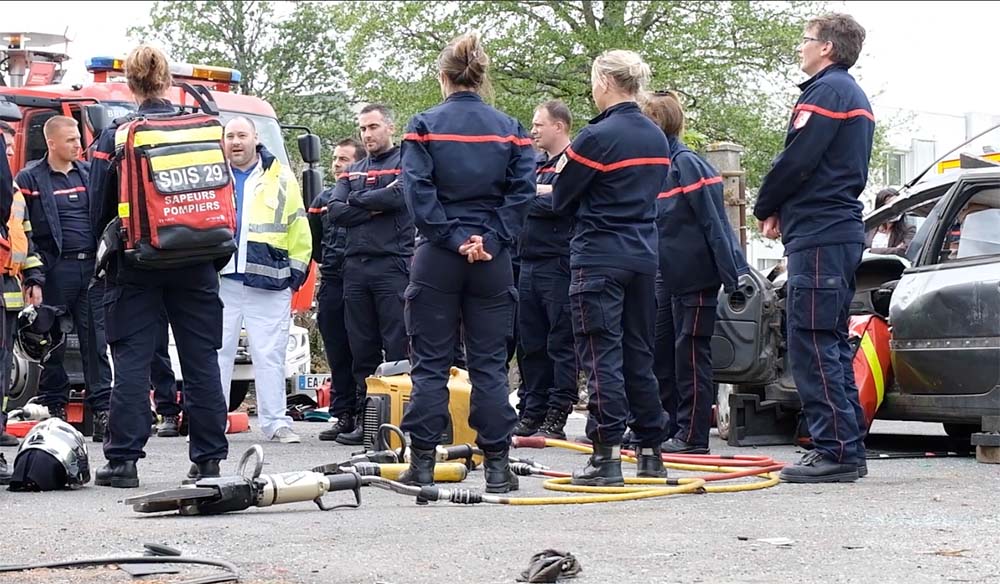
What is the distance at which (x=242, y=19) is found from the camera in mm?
33625

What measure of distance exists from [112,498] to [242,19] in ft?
91.0

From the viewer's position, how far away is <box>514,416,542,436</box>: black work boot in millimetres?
10234

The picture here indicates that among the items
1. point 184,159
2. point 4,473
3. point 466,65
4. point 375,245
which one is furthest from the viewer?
point 375,245

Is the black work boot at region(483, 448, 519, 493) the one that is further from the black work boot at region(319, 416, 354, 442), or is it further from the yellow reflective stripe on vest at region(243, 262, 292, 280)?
the black work boot at region(319, 416, 354, 442)

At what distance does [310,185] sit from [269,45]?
2232 cm

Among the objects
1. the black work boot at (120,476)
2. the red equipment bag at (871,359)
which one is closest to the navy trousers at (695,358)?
the red equipment bag at (871,359)

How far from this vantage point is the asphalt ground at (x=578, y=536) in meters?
4.85

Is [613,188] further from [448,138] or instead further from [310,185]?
[310,185]

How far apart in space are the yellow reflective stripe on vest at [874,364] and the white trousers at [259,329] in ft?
12.4

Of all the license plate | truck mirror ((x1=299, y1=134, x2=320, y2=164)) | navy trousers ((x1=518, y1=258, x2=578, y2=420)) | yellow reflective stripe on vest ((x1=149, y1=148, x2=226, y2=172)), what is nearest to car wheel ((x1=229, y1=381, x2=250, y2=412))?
the license plate

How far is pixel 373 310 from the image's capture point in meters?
10.1

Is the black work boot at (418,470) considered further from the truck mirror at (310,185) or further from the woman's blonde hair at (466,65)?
the truck mirror at (310,185)

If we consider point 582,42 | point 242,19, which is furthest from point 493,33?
point 242,19

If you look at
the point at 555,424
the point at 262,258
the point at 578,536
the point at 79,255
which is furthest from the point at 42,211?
the point at 578,536
